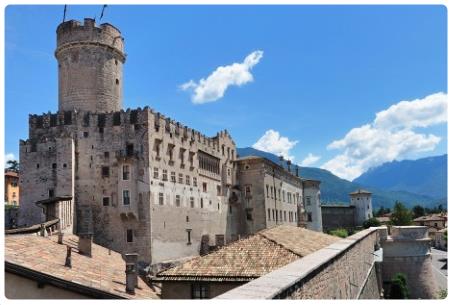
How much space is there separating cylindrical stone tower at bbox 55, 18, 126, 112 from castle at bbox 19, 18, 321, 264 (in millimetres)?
80

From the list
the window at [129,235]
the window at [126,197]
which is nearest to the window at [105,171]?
the window at [126,197]

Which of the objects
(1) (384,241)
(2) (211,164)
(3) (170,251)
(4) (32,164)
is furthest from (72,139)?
(1) (384,241)

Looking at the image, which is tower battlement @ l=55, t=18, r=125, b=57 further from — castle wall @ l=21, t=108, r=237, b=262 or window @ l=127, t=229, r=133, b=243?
window @ l=127, t=229, r=133, b=243

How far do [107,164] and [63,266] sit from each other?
980 inches

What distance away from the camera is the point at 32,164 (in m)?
37.1

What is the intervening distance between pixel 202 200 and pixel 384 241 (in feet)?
64.2

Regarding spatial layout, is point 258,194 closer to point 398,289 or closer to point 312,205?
point 312,205

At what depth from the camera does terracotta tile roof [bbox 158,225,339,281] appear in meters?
15.0

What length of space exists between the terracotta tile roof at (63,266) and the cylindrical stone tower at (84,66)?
2386 centimetres

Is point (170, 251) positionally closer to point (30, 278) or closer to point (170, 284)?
point (170, 284)

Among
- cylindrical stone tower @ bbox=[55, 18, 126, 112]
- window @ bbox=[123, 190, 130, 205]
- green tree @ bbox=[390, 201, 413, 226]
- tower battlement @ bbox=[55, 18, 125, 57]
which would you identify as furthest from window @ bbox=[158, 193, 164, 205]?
green tree @ bbox=[390, 201, 413, 226]

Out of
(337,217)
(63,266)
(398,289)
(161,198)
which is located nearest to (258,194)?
(161,198)

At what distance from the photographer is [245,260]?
16109 mm

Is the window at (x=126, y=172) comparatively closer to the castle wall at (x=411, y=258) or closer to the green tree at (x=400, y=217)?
the castle wall at (x=411, y=258)
